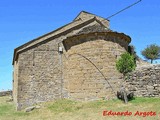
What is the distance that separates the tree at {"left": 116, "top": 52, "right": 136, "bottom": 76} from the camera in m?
14.5

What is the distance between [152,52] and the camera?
3550 centimetres

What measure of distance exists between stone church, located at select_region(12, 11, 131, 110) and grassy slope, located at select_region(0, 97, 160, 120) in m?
1.08

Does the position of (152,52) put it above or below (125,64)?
above

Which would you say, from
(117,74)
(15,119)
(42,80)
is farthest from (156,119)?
(42,80)

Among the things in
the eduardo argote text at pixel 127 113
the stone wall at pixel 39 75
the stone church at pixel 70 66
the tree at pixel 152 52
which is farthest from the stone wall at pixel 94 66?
the tree at pixel 152 52

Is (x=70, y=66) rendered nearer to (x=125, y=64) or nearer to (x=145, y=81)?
(x=125, y=64)

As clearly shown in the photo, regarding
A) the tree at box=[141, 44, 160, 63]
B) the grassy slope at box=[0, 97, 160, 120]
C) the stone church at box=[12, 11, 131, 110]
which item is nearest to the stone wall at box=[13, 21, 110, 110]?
the stone church at box=[12, 11, 131, 110]

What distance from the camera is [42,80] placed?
55.3 feet

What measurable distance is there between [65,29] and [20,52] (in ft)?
12.6

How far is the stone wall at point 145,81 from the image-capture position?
48.0ft

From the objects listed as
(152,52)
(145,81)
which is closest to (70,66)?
(145,81)

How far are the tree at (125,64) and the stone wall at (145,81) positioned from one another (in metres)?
0.73

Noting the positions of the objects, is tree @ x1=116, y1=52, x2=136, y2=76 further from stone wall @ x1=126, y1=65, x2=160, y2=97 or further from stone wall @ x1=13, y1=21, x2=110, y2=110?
stone wall @ x1=13, y1=21, x2=110, y2=110

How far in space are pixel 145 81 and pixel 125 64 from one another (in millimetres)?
1690
